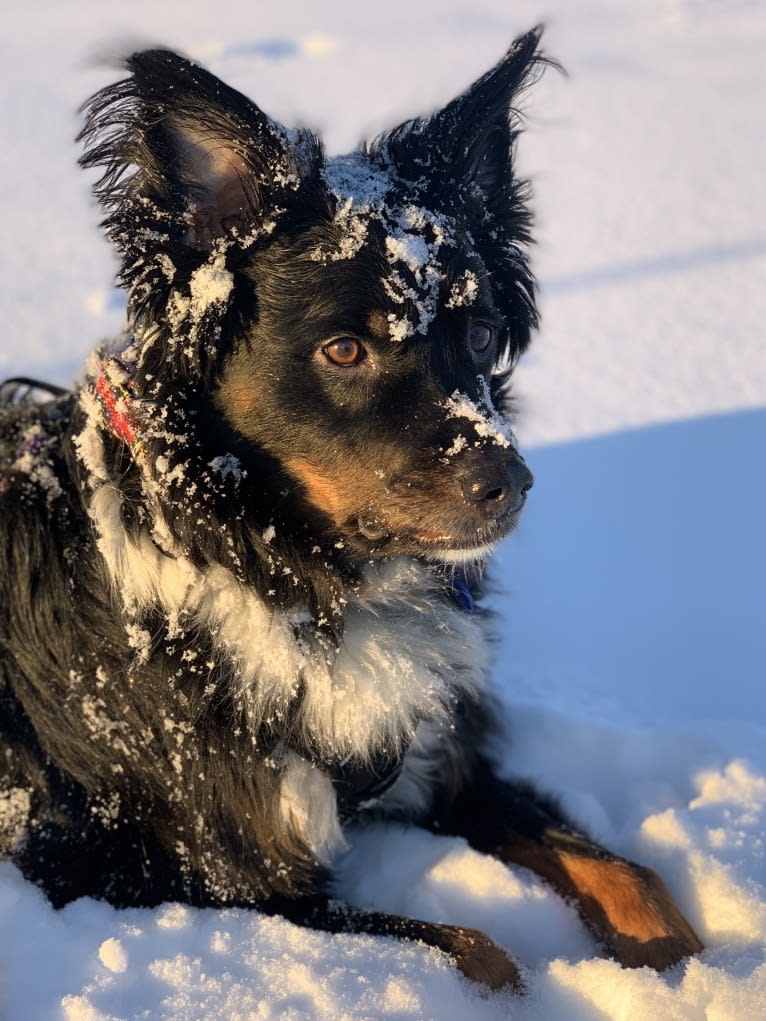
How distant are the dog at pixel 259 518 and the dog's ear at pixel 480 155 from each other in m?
0.01

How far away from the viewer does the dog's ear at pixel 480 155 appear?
2.93 meters

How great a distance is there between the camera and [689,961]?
266 cm

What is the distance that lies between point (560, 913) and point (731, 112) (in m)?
8.27

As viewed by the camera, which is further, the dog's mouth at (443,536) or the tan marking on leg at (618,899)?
the tan marking on leg at (618,899)

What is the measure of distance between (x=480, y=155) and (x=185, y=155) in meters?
1.07

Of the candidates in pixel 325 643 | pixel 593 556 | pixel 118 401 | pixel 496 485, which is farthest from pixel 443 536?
pixel 593 556

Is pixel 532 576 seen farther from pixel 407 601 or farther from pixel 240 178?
pixel 240 178

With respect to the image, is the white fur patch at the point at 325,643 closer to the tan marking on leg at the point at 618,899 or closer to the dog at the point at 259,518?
the dog at the point at 259,518

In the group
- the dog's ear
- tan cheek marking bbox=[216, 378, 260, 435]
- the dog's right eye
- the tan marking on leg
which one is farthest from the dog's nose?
the tan marking on leg

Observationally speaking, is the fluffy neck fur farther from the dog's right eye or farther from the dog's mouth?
the dog's right eye

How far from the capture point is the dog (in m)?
2.57

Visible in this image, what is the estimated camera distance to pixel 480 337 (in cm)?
292

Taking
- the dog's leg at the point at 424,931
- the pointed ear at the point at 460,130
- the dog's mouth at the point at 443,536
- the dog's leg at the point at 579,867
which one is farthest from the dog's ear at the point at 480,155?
the dog's leg at the point at 424,931

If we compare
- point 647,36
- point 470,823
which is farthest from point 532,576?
point 647,36
